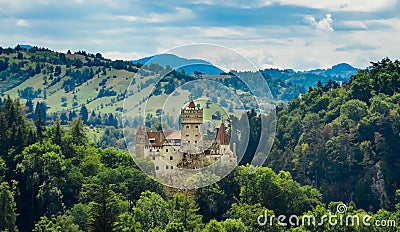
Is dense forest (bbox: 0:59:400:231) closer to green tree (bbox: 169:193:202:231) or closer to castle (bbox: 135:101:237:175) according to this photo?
green tree (bbox: 169:193:202:231)

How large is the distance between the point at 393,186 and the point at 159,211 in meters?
39.9

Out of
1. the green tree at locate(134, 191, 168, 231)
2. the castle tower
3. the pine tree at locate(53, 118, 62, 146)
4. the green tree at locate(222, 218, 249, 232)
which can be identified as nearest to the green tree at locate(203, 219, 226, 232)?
the green tree at locate(222, 218, 249, 232)

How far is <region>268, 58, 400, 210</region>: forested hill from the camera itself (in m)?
99.9

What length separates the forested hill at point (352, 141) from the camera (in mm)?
99875

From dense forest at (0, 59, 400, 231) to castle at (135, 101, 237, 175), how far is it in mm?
3227

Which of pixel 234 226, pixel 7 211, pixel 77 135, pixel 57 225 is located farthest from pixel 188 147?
pixel 77 135

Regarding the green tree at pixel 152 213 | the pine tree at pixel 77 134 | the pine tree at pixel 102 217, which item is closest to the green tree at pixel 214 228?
the green tree at pixel 152 213

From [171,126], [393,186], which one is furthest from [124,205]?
[393,186]

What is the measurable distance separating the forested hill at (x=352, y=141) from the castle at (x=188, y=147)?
3005 centimetres

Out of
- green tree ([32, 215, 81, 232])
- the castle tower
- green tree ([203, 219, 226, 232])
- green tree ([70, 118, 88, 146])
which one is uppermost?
the castle tower

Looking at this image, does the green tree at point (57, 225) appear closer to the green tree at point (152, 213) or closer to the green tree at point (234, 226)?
the green tree at point (152, 213)

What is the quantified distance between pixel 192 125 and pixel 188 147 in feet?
7.10

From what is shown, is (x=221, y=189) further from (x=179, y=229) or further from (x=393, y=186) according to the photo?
(x=393, y=186)

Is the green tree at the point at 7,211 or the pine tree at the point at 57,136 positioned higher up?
the pine tree at the point at 57,136
